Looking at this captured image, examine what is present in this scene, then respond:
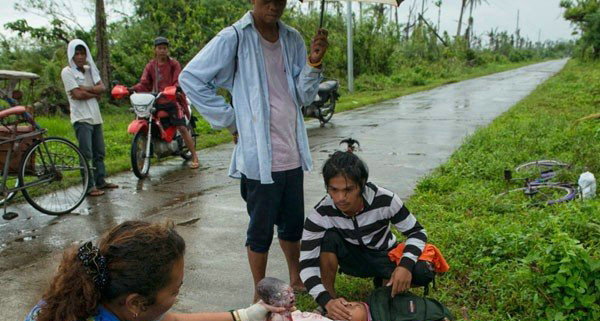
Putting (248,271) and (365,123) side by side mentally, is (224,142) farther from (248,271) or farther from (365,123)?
(248,271)

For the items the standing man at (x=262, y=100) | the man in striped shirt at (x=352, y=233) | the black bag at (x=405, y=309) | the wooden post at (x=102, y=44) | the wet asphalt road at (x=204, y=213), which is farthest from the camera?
the wooden post at (x=102, y=44)

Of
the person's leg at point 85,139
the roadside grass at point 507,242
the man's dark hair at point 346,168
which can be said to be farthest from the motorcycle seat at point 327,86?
the man's dark hair at point 346,168

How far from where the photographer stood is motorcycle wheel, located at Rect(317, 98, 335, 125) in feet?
35.2

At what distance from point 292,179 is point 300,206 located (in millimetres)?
195

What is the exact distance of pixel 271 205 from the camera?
302cm

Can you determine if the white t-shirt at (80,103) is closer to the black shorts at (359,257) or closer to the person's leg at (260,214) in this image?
the person's leg at (260,214)

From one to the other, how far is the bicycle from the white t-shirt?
0.39m

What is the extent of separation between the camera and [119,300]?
1711 mm

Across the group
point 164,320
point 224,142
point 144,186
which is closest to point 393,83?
point 224,142

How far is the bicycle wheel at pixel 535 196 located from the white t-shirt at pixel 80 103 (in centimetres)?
399

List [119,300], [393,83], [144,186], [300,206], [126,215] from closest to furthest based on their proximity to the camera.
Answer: [119,300], [300,206], [126,215], [144,186], [393,83]

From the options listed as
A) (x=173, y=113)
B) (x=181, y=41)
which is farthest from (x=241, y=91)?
(x=181, y=41)

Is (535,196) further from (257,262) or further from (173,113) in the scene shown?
(173,113)

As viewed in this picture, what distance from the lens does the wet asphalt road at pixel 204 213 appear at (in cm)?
360
